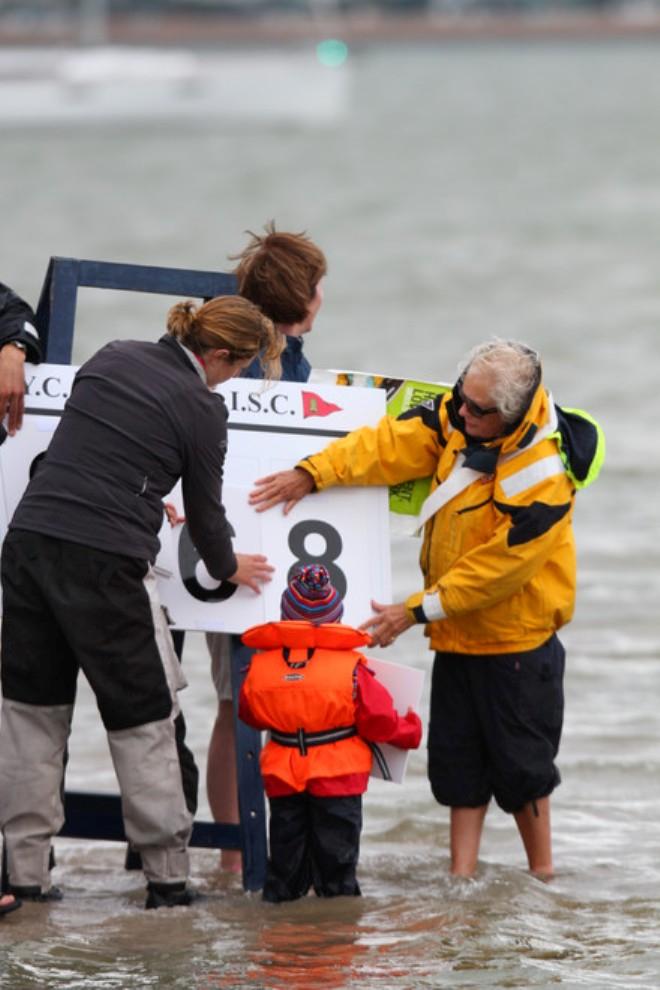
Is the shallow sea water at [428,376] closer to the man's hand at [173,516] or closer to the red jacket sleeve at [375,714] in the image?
the red jacket sleeve at [375,714]

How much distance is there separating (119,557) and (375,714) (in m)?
0.84

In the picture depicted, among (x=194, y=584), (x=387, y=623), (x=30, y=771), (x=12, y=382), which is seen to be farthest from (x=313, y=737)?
(x=12, y=382)

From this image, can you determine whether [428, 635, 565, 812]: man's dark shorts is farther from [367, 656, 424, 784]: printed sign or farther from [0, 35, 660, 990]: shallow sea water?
[0, 35, 660, 990]: shallow sea water

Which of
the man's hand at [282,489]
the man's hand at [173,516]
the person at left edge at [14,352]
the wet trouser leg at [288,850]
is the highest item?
the person at left edge at [14,352]

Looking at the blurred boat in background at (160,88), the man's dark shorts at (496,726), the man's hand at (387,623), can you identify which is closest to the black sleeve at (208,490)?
the man's hand at (387,623)

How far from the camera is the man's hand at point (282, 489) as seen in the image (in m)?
5.80

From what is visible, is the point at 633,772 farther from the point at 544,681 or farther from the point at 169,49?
the point at 169,49

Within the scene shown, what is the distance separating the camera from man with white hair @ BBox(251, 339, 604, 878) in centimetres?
562

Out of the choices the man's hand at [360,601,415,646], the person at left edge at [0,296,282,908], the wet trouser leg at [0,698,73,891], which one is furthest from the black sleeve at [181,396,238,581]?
the wet trouser leg at [0,698,73,891]

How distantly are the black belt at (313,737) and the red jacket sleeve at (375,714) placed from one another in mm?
39

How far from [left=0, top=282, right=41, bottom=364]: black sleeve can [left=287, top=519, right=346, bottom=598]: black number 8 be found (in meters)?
0.92

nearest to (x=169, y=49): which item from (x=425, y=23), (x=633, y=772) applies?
(x=425, y=23)

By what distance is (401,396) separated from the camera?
6.01 metres

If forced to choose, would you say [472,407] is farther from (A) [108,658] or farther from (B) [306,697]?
(A) [108,658]
